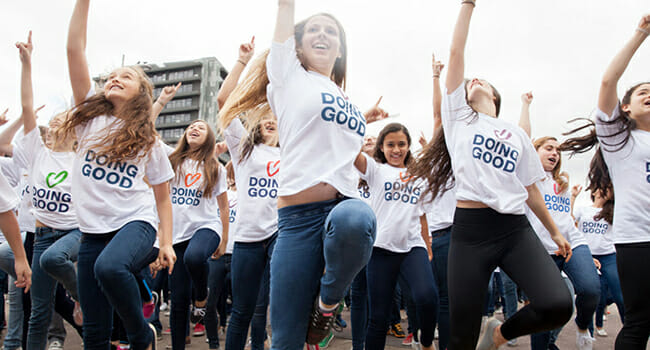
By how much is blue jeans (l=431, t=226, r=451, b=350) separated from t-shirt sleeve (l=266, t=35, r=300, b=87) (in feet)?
9.44

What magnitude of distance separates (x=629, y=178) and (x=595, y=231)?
182 inches

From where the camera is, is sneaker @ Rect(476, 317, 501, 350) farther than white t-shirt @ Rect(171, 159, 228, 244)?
No

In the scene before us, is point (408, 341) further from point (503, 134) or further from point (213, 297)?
point (503, 134)

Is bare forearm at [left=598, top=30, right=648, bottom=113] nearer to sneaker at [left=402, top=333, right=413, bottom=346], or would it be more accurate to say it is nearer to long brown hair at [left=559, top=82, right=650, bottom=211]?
long brown hair at [left=559, top=82, right=650, bottom=211]

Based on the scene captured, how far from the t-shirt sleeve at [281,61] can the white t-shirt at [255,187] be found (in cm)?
163

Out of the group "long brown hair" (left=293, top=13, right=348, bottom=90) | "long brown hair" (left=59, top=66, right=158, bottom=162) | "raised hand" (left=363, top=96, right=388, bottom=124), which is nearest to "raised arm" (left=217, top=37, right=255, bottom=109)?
"long brown hair" (left=59, top=66, right=158, bottom=162)

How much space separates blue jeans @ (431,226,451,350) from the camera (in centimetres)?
429

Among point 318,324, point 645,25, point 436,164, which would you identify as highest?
point 645,25

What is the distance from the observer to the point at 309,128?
2154 millimetres

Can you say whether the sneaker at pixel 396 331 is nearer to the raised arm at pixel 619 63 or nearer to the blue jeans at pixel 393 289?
the blue jeans at pixel 393 289

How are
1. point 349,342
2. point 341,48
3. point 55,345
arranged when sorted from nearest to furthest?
point 341,48
point 55,345
point 349,342

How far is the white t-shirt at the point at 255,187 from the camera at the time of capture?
3.78 m

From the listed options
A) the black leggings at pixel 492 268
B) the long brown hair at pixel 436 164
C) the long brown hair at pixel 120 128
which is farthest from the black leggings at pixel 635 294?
the long brown hair at pixel 120 128

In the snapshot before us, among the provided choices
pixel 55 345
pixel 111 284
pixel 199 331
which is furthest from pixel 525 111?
pixel 55 345
